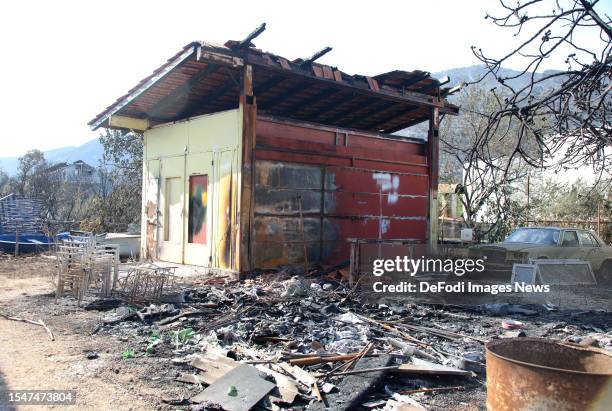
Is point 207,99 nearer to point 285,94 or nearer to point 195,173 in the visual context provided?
point 285,94

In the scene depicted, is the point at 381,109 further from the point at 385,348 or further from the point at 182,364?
the point at 182,364

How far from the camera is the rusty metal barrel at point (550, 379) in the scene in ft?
9.09

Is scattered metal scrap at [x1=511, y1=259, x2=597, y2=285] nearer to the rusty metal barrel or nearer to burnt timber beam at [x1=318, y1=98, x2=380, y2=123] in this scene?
burnt timber beam at [x1=318, y1=98, x2=380, y2=123]

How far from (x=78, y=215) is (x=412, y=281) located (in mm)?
17490

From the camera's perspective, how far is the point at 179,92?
1295cm

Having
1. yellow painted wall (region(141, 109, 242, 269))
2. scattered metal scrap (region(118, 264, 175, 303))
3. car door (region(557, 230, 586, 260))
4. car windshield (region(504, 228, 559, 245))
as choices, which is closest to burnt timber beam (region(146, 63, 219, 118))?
yellow painted wall (region(141, 109, 242, 269))

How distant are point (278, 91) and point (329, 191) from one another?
3125 millimetres

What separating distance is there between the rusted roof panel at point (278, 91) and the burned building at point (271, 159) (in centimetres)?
3

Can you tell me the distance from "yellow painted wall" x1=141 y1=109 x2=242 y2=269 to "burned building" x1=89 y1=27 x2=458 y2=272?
0.03m

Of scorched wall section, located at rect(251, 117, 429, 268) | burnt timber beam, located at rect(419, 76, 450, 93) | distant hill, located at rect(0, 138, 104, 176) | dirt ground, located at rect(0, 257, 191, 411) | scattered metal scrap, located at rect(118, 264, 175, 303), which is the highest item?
distant hill, located at rect(0, 138, 104, 176)

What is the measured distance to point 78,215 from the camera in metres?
22.4

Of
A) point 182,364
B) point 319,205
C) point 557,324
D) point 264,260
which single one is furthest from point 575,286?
point 182,364

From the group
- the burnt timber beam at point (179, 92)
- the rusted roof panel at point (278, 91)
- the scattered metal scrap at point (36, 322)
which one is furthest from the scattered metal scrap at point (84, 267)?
the burnt timber beam at point (179, 92)

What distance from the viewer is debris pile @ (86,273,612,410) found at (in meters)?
4.62
